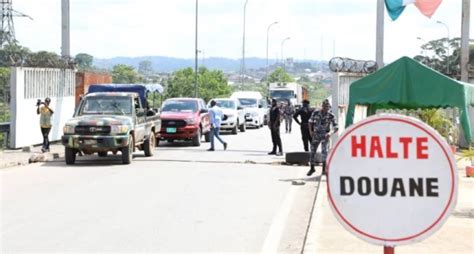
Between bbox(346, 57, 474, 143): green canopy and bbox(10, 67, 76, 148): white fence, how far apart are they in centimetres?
1298

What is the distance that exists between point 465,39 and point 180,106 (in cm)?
1092

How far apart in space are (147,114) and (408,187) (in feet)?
61.9

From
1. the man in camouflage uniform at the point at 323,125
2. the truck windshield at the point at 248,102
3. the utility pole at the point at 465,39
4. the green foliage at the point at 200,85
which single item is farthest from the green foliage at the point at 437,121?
the green foliage at the point at 200,85

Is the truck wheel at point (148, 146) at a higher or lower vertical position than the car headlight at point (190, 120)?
lower

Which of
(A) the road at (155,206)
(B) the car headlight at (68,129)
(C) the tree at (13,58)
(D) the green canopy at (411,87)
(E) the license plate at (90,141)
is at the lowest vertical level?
(A) the road at (155,206)

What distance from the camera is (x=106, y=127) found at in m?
19.8

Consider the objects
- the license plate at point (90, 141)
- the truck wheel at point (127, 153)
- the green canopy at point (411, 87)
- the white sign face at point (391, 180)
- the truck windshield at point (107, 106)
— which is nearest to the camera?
the white sign face at point (391, 180)

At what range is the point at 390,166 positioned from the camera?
3943 millimetres

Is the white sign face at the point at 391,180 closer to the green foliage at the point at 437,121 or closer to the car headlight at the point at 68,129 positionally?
the car headlight at the point at 68,129

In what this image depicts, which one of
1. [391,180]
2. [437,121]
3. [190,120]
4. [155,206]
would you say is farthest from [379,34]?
[391,180]

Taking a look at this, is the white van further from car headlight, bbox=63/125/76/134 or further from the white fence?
car headlight, bbox=63/125/76/134

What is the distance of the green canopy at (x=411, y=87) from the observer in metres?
13.9

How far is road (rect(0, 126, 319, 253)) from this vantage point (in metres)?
9.54

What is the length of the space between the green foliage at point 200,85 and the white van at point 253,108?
25194mm
